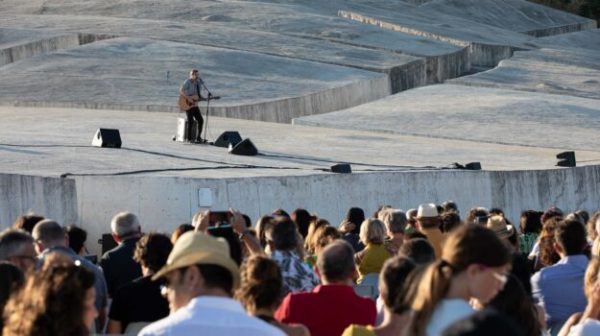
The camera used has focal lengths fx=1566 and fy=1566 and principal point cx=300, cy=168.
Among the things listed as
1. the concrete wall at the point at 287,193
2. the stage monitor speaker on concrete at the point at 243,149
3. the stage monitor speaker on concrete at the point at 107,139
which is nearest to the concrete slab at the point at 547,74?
the concrete wall at the point at 287,193

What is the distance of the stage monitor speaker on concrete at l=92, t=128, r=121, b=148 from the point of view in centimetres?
2406

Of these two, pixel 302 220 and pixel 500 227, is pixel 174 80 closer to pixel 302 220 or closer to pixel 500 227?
pixel 302 220

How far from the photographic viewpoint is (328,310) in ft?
23.6

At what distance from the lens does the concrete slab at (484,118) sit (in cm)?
3275

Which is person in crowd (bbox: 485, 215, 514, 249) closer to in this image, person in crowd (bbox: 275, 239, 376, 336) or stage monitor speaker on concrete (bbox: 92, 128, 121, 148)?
person in crowd (bbox: 275, 239, 376, 336)

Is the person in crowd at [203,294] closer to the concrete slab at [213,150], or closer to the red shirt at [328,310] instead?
the red shirt at [328,310]

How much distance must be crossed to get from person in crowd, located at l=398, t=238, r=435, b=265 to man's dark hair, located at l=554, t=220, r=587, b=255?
3.47 feet

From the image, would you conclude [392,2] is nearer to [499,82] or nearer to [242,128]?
[499,82]

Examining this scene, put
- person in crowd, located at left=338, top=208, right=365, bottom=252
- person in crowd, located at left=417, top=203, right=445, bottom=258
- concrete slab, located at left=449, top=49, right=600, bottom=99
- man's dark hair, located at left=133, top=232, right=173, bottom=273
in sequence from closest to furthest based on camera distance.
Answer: man's dark hair, located at left=133, top=232, right=173, bottom=273 < person in crowd, located at left=417, top=203, right=445, bottom=258 < person in crowd, located at left=338, top=208, right=365, bottom=252 < concrete slab, located at left=449, top=49, right=600, bottom=99

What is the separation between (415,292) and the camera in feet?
16.7

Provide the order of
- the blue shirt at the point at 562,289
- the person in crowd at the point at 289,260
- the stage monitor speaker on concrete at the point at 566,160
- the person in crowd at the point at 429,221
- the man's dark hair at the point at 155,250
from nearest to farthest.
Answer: the man's dark hair at the point at 155,250
the blue shirt at the point at 562,289
the person in crowd at the point at 289,260
the person in crowd at the point at 429,221
the stage monitor speaker on concrete at the point at 566,160

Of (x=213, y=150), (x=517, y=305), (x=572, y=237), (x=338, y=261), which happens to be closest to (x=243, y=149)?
(x=213, y=150)

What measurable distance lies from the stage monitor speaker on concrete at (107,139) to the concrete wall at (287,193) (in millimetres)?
4361

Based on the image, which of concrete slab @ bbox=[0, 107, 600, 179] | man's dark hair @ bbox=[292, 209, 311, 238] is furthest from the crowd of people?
concrete slab @ bbox=[0, 107, 600, 179]
